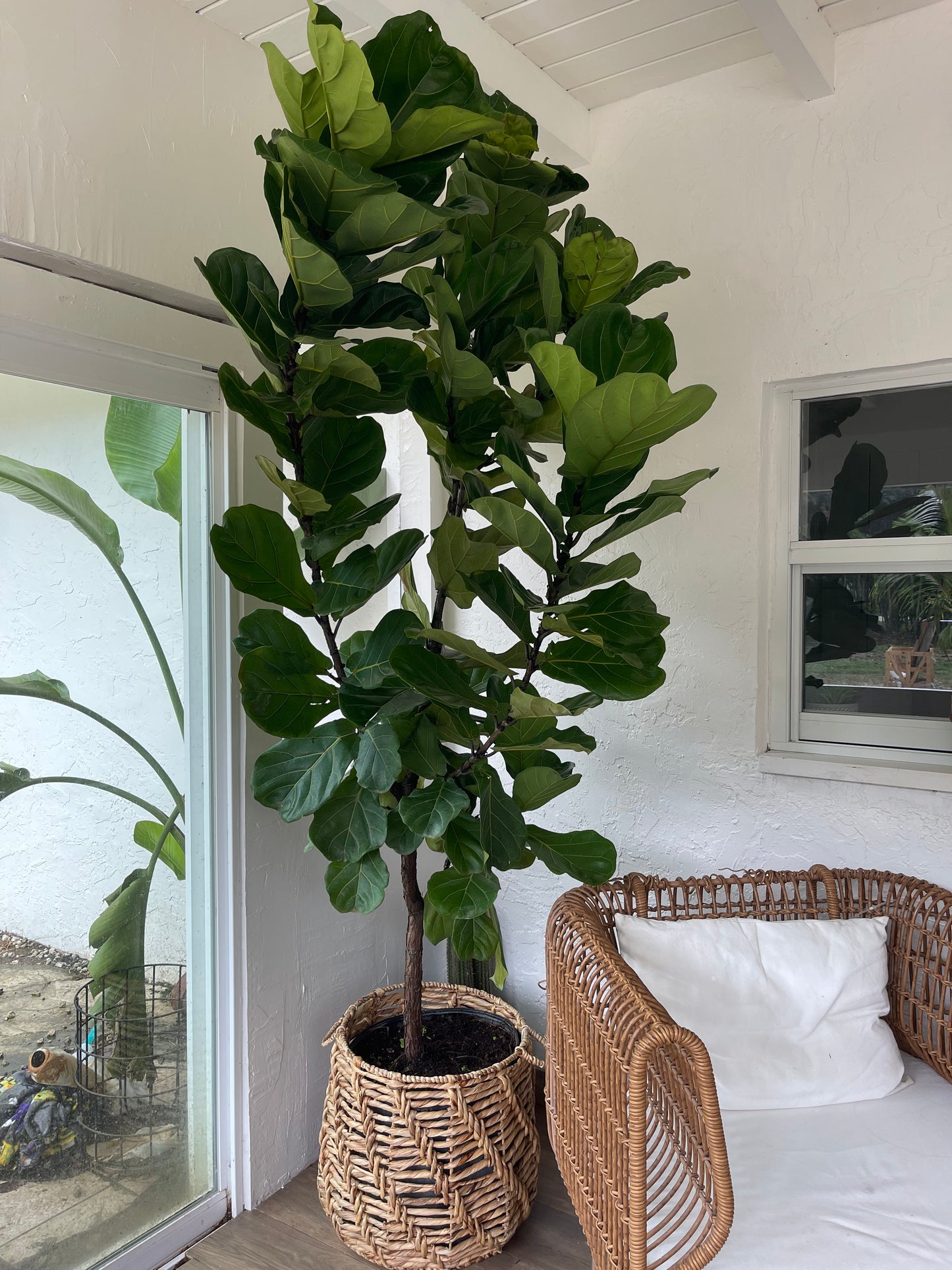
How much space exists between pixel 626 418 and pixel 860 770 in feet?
3.89

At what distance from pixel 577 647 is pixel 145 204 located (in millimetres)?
1086

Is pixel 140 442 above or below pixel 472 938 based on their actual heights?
above

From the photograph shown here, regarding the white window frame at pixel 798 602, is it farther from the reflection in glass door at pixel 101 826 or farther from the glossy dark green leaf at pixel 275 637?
the reflection in glass door at pixel 101 826

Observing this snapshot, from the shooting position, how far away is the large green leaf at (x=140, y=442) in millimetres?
1637

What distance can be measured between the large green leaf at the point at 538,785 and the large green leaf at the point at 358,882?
27 centimetres

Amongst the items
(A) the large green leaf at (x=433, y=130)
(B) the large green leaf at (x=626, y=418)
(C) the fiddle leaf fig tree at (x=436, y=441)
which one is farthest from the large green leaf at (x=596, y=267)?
(B) the large green leaf at (x=626, y=418)

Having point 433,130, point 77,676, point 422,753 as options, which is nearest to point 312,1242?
point 422,753

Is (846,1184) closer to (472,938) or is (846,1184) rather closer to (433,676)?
(472,938)

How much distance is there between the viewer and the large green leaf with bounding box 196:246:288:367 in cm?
130

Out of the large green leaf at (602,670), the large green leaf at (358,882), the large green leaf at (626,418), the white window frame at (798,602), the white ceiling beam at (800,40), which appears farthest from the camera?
the white window frame at (798,602)

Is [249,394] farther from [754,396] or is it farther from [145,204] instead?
[754,396]

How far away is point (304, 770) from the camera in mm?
1541

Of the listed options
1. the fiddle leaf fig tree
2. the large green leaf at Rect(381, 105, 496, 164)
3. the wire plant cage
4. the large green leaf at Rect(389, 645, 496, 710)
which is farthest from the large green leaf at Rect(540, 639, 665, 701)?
the wire plant cage

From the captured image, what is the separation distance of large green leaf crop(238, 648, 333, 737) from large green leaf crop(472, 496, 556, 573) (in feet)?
1.52
